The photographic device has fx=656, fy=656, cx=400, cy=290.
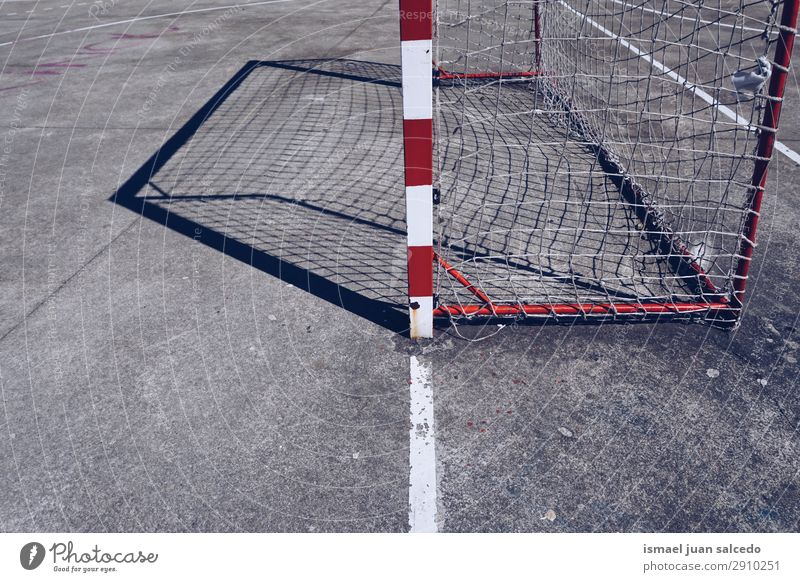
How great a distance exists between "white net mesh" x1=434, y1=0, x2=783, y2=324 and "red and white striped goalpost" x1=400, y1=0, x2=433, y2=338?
396 millimetres

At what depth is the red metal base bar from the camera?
4.16m

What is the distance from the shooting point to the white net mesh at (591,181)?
14.6 ft

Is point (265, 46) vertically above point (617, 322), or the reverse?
point (265, 46)

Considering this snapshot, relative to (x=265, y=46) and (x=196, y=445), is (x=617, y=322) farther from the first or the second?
(x=265, y=46)

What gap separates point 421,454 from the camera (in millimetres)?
3312

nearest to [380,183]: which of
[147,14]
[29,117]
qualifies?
[29,117]

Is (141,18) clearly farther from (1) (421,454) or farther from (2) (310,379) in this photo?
(1) (421,454)

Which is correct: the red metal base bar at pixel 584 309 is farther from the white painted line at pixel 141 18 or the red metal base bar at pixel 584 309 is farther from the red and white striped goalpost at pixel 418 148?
the white painted line at pixel 141 18

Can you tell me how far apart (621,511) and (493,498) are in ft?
1.89

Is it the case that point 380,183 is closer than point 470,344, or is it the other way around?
point 470,344

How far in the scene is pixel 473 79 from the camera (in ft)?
28.8

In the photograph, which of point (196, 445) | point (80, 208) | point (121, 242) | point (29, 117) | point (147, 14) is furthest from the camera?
point (147, 14)
